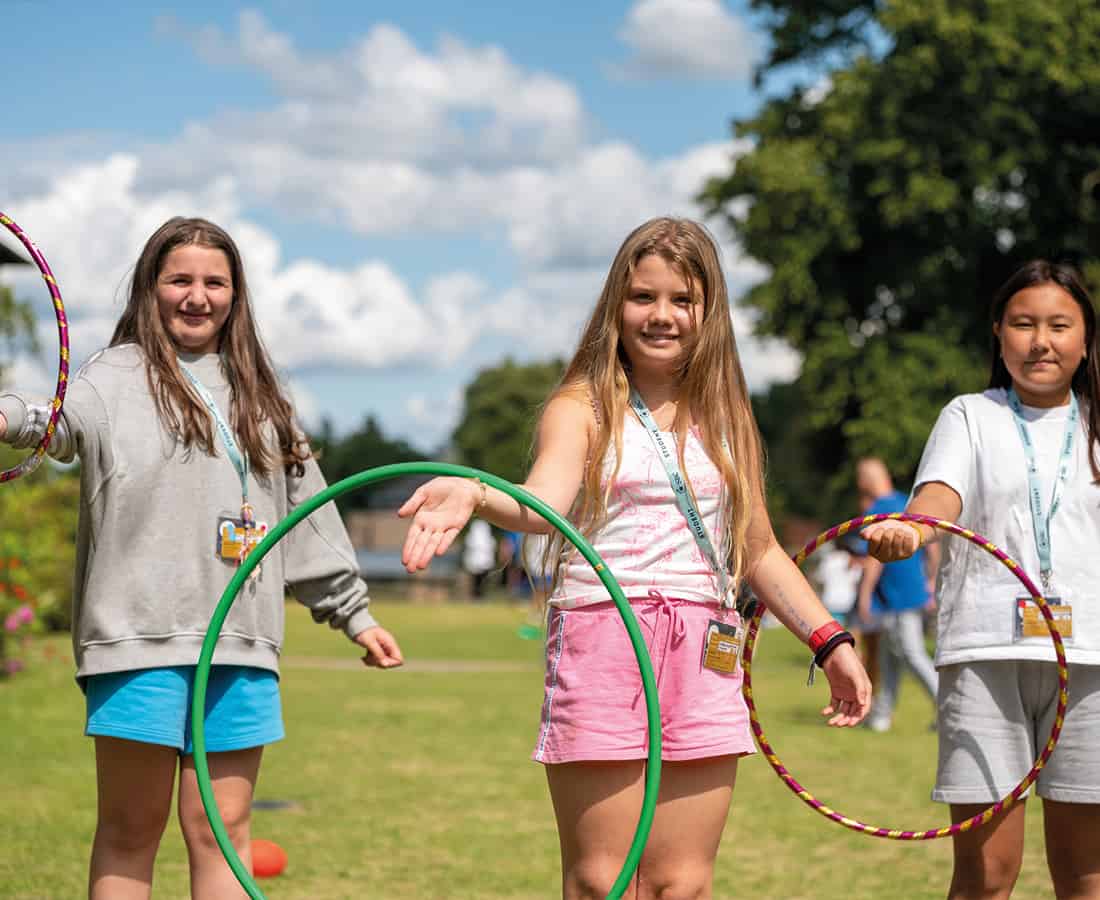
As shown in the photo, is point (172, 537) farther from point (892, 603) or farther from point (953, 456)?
point (892, 603)

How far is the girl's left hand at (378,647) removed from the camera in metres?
4.87

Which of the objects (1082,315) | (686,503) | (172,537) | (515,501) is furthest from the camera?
(1082,315)

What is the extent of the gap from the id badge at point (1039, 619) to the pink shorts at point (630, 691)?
104 centimetres

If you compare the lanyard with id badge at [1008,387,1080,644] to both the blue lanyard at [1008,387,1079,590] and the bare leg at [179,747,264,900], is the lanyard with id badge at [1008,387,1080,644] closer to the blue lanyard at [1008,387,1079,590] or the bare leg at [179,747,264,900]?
the blue lanyard at [1008,387,1079,590]

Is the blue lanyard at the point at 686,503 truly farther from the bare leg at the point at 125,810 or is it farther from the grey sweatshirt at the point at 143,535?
the bare leg at the point at 125,810

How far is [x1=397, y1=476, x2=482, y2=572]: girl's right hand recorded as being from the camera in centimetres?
340

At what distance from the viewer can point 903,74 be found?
95.8 ft

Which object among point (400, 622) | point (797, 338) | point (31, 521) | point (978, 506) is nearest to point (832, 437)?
point (797, 338)

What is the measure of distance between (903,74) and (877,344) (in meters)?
5.25

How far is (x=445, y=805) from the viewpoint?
9.09m

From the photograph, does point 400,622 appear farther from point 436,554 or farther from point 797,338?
point 436,554

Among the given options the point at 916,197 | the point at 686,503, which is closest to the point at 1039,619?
the point at 686,503

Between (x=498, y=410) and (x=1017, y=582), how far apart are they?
3444 inches

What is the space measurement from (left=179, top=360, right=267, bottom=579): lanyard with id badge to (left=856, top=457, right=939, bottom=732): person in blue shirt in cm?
806
